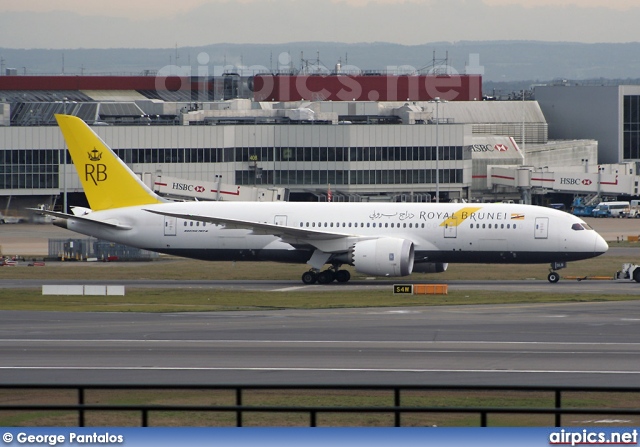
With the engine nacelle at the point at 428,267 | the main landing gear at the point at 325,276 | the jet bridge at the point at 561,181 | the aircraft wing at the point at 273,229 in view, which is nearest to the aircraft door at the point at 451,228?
the engine nacelle at the point at 428,267

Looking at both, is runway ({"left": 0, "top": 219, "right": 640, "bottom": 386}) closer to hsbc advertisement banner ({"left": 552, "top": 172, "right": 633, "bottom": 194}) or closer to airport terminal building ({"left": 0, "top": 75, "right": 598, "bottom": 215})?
airport terminal building ({"left": 0, "top": 75, "right": 598, "bottom": 215})

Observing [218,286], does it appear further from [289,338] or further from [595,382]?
[595,382]

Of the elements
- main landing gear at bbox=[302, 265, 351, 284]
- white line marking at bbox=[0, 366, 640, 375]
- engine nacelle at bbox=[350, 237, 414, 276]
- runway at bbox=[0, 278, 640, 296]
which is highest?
engine nacelle at bbox=[350, 237, 414, 276]

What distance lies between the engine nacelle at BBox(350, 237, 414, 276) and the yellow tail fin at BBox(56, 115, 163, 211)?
12.2 metres

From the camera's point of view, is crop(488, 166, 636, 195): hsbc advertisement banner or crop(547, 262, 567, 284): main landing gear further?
crop(488, 166, 636, 195): hsbc advertisement banner

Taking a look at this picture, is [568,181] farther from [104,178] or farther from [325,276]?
[104,178]

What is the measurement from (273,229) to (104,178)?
10.1 metres

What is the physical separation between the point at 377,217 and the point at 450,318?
14.7 metres

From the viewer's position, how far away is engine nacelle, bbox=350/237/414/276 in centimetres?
Result: 5222

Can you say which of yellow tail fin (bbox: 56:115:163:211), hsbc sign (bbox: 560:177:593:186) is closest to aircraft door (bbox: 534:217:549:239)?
yellow tail fin (bbox: 56:115:163:211)

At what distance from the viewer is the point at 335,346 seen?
1339 inches

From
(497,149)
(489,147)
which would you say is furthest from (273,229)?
(497,149)

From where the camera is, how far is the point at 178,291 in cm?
5109

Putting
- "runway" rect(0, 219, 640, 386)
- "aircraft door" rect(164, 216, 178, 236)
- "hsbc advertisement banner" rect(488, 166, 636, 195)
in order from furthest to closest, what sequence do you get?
"hsbc advertisement banner" rect(488, 166, 636, 195) < "aircraft door" rect(164, 216, 178, 236) < "runway" rect(0, 219, 640, 386)
